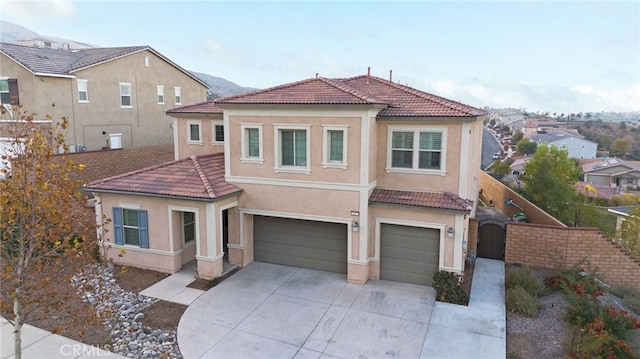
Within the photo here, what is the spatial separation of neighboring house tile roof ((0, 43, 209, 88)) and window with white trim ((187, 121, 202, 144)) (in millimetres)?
9546

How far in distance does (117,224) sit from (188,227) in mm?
2410

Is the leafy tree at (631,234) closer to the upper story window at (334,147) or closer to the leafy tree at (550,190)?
the leafy tree at (550,190)

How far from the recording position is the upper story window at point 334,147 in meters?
13.4

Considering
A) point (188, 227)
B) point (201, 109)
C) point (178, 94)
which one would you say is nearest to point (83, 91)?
point (178, 94)

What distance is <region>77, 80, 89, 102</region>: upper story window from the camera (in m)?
24.7

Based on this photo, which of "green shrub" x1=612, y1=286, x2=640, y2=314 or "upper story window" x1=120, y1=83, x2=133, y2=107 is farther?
Answer: "upper story window" x1=120, y1=83, x2=133, y2=107

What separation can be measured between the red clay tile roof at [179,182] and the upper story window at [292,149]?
6.35ft

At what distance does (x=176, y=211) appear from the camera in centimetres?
1423

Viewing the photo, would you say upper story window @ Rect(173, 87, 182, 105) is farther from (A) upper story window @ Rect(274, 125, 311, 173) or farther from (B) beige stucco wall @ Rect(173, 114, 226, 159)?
(A) upper story window @ Rect(274, 125, 311, 173)

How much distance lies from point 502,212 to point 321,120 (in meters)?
15.0

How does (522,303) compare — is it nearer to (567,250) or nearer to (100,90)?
(567,250)

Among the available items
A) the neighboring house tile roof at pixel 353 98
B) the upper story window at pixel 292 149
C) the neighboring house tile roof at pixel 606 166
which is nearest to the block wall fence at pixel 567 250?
the neighboring house tile roof at pixel 353 98

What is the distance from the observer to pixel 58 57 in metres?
25.7

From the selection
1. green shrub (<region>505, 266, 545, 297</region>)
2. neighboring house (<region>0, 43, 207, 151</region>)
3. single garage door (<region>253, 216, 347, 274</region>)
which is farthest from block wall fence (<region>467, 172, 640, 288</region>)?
neighboring house (<region>0, 43, 207, 151</region>)
